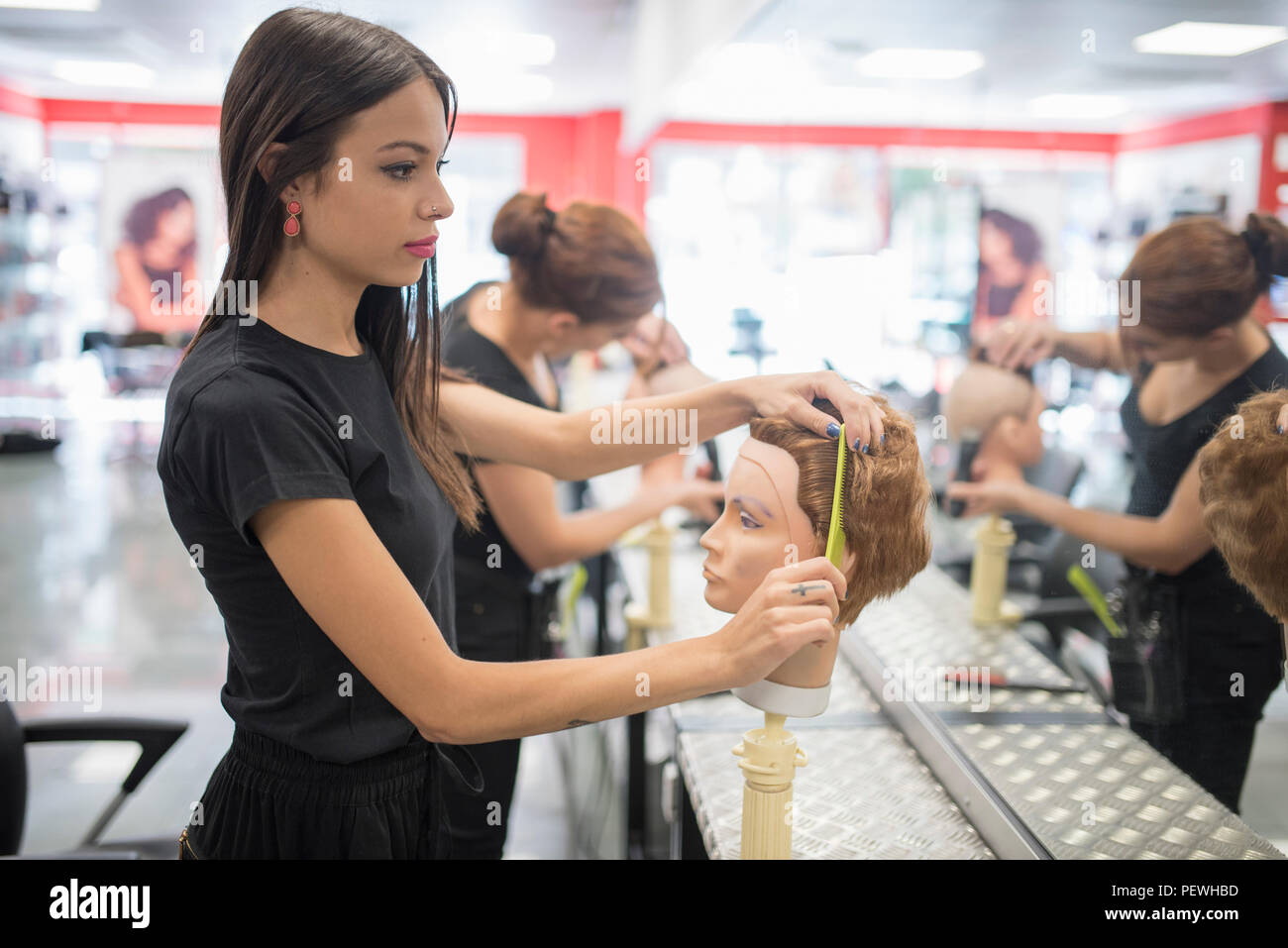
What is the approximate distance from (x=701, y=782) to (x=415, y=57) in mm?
1121

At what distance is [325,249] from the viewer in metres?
1.10

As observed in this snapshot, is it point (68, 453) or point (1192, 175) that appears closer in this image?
point (1192, 175)

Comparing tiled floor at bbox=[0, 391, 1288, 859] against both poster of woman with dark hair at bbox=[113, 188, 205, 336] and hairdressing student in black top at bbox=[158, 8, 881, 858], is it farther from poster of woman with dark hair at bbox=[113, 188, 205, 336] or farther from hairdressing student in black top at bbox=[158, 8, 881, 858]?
poster of woman with dark hair at bbox=[113, 188, 205, 336]

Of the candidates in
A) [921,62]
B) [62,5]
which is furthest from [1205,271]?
[62,5]

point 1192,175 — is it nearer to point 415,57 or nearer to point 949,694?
Answer: point 949,694

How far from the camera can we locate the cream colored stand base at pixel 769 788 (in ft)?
3.97

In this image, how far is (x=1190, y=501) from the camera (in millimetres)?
1326

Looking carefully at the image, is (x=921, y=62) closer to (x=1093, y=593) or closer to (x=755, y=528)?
(x=1093, y=593)

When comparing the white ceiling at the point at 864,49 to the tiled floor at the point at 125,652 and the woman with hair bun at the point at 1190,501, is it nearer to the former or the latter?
the woman with hair bun at the point at 1190,501

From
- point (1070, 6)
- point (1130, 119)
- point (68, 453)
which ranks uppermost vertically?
point (1070, 6)

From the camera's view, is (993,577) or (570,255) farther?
(993,577)

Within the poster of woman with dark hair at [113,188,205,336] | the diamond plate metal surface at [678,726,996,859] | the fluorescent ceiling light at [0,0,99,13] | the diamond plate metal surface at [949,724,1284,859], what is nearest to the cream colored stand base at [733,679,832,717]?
the diamond plate metal surface at [678,726,996,859]

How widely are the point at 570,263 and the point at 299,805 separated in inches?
45.0
